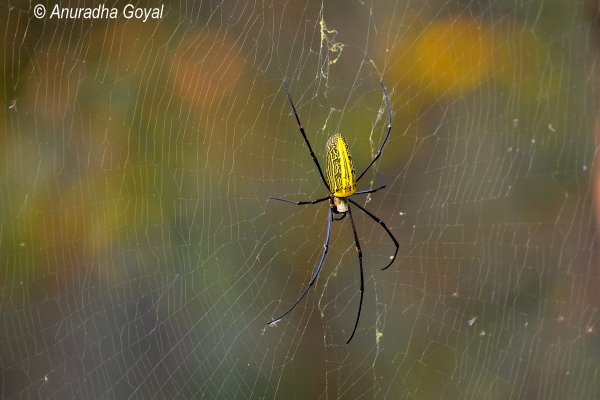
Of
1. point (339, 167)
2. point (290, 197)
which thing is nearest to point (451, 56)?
point (290, 197)

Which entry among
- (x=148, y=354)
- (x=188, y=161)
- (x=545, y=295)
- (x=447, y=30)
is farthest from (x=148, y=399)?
(x=447, y=30)

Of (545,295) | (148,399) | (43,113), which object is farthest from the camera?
(545,295)

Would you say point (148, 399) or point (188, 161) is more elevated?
point (188, 161)

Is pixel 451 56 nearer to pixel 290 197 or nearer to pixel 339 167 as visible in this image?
pixel 290 197

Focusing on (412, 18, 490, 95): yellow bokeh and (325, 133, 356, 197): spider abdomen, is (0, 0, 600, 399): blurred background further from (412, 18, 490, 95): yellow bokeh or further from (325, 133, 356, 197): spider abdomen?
(325, 133, 356, 197): spider abdomen

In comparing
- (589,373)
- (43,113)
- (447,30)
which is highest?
(447,30)

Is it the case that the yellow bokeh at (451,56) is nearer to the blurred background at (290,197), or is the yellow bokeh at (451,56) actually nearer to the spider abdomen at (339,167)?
the blurred background at (290,197)

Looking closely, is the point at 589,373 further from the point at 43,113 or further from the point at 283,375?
the point at 43,113
